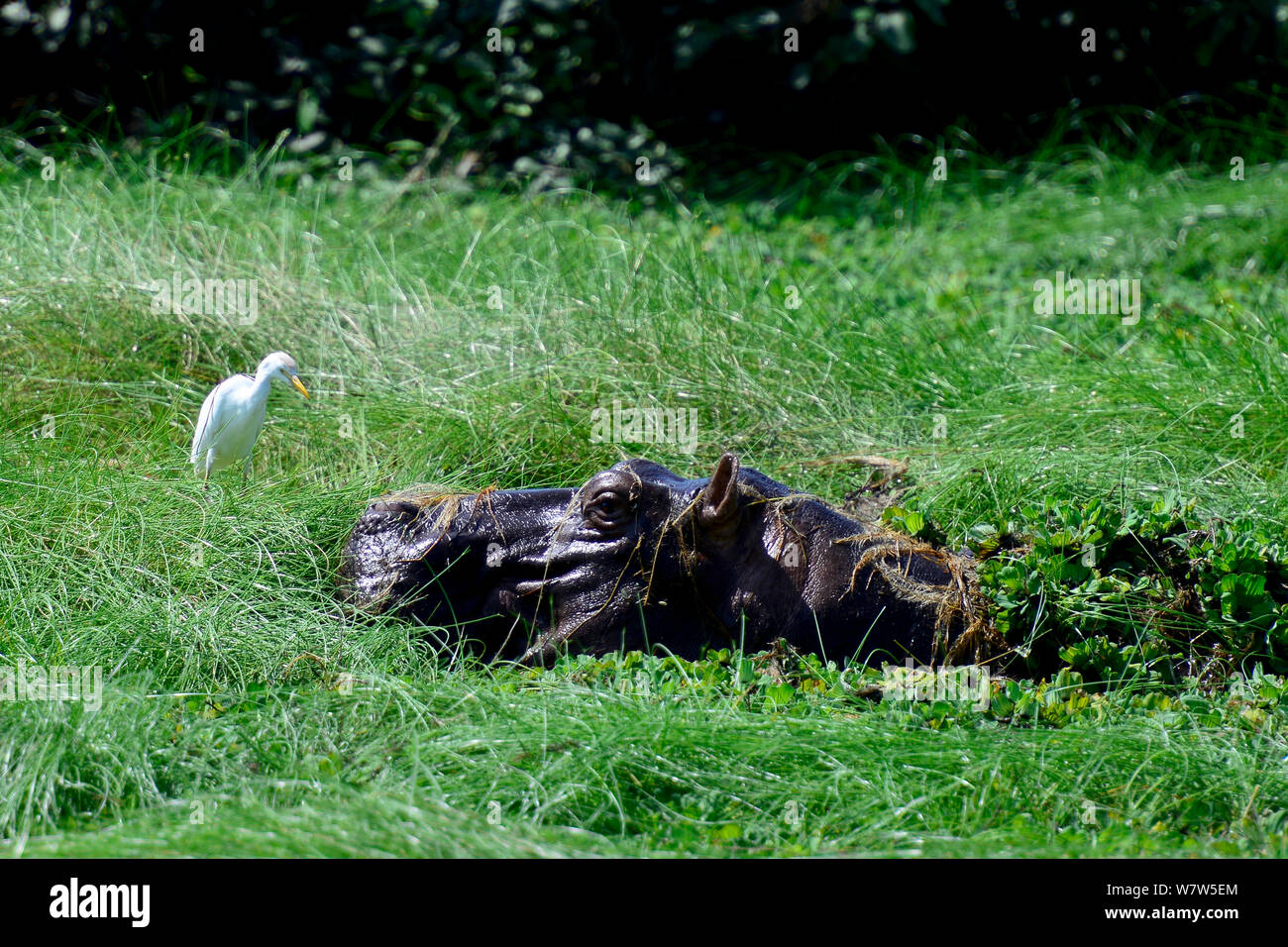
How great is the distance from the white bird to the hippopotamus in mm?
1195

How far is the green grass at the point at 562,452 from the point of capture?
305 cm

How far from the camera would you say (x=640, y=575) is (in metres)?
3.79

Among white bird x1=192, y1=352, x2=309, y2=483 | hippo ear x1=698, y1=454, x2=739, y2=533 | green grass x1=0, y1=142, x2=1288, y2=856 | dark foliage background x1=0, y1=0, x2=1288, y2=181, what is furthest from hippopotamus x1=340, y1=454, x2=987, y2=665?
dark foliage background x1=0, y1=0, x2=1288, y2=181

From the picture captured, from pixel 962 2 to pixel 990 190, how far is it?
6.28 feet

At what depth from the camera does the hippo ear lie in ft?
12.4

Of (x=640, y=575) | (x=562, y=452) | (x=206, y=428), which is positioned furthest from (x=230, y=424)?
(x=640, y=575)

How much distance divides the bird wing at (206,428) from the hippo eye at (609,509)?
5.85ft

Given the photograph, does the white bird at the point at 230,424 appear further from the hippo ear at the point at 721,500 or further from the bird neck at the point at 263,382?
the hippo ear at the point at 721,500

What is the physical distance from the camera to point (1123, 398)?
228 inches

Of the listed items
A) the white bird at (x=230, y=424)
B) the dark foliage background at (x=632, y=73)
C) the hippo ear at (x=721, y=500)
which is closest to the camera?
the hippo ear at (x=721, y=500)

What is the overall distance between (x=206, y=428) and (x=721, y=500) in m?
2.18

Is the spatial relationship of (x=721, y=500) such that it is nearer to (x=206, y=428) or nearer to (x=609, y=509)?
(x=609, y=509)

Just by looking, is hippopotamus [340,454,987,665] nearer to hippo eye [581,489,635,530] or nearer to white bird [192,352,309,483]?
hippo eye [581,489,635,530]

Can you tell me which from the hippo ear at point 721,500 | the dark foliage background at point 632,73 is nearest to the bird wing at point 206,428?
the hippo ear at point 721,500
